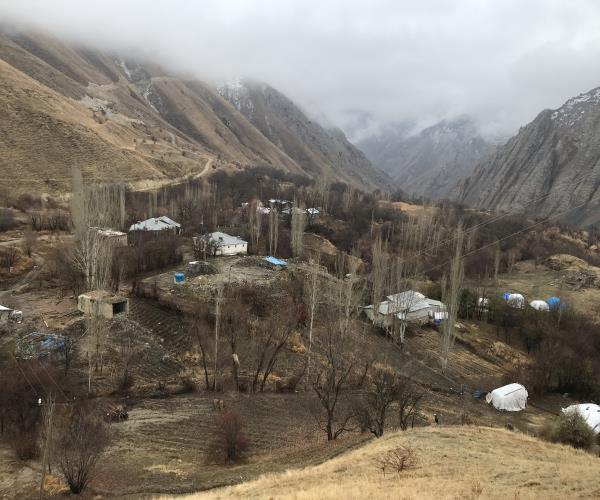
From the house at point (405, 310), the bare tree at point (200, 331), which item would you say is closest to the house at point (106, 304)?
the bare tree at point (200, 331)

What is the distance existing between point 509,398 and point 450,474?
1746cm

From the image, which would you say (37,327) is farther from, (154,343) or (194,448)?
(194,448)

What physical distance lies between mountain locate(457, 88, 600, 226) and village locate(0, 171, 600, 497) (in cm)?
8058

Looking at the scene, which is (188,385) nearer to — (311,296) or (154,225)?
(311,296)

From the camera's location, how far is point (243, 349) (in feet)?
93.9

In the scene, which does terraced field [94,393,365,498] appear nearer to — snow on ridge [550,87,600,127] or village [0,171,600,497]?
village [0,171,600,497]

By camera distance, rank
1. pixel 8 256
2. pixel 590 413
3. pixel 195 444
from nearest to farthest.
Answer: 1. pixel 195 444
2. pixel 590 413
3. pixel 8 256

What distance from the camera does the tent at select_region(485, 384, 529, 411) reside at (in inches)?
1088

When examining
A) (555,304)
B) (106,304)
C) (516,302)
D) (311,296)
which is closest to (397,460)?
(311,296)

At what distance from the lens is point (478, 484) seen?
37.7 feet

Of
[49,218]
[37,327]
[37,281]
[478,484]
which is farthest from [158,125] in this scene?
[478,484]

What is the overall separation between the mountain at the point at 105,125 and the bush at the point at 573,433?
63841 mm

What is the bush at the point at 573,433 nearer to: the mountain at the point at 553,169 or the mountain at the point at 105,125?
the mountain at the point at 105,125

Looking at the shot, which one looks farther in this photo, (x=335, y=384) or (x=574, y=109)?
(x=574, y=109)
